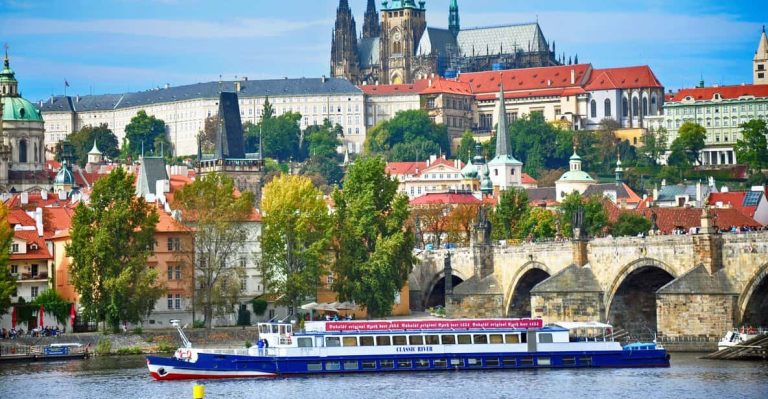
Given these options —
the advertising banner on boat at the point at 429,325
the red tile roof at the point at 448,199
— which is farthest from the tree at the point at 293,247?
the red tile roof at the point at 448,199

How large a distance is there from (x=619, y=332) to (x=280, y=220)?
20202mm

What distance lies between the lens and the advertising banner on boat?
8462 centimetres

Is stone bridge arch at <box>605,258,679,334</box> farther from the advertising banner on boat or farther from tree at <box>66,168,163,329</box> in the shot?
tree at <box>66,168,163,329</box>

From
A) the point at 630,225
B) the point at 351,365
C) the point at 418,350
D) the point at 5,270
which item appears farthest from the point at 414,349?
the point at 630,225

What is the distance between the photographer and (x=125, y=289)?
96688mm

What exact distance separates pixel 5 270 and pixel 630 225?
177ft

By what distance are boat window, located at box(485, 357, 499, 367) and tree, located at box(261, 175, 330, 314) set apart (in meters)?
19.3

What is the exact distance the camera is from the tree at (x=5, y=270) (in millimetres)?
95562

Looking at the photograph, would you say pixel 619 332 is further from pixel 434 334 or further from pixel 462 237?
pixel 462 237

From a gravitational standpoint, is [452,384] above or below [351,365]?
below

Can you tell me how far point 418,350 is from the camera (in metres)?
84.8

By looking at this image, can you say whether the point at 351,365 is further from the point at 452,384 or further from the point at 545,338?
the point at 545,338

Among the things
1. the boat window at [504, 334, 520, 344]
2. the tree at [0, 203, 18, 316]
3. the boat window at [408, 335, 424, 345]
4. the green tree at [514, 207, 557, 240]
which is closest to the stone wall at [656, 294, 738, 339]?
the boat window at [504, 334, 520, 344]

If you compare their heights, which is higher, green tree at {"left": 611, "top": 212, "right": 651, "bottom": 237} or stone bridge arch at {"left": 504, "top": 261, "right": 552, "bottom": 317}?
green tree at {"left": 611, "top": 212, "right": 651, "bottom": 237}
